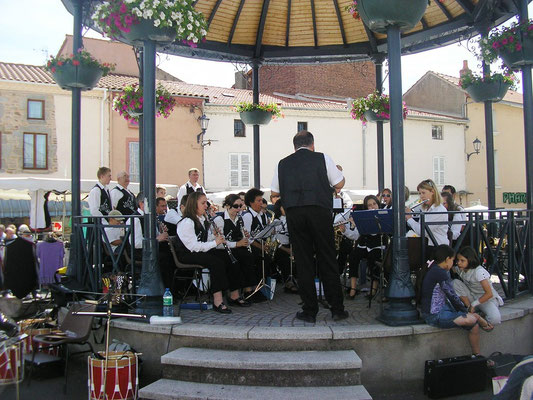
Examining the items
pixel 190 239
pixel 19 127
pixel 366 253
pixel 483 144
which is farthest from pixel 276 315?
pixel 483 144

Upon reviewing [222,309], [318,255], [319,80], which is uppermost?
[319,80]

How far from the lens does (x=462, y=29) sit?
8219 millimetres

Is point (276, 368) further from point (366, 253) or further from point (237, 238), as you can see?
point (366, 253)

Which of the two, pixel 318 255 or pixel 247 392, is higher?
pixel 318 255

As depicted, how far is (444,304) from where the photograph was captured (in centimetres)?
512

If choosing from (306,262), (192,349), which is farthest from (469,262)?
(192,349)

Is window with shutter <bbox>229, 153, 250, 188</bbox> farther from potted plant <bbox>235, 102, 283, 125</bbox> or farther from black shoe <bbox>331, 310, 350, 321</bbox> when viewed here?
black shoe <bbox>331, 310, 350, 321</bbox>

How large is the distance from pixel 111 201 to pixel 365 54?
5518mm

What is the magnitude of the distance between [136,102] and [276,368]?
218 inches

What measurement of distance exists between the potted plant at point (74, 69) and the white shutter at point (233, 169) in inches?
787

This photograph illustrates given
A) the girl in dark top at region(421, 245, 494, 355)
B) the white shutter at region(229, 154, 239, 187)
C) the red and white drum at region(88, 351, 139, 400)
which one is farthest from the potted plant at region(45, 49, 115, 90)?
the white shutter at region(229, 154, 239, 187)

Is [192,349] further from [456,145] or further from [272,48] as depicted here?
[456,145]

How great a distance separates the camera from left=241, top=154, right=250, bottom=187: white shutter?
27.5 m

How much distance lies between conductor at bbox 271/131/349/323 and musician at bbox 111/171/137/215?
325 centimetres
